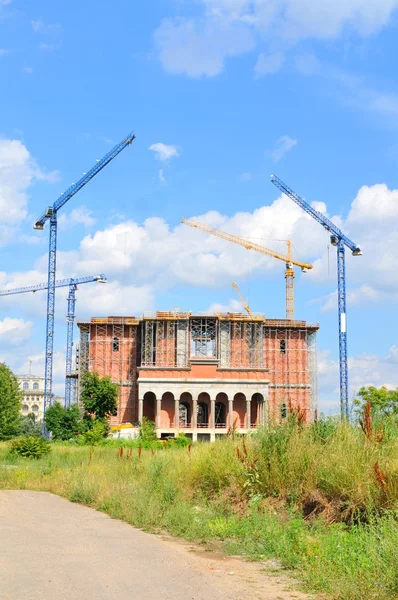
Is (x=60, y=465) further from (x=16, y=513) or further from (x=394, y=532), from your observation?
(x=394, y=532)

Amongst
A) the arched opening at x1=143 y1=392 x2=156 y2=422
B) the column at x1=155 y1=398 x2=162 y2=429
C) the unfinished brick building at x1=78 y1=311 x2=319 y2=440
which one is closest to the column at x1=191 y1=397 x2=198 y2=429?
the unfinished brick building at x1=78 y1=311 x2=319 y2=440

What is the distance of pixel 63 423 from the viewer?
62.2 metres

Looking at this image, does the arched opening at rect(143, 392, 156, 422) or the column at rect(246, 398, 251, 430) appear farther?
the arched opening at rect(143, 392, 156, 422)

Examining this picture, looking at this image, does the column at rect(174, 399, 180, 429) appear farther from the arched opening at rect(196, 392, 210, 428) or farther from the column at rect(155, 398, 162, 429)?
the arched opening at rect(196, 392, 210, 428)

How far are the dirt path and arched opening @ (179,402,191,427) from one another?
2521 inches

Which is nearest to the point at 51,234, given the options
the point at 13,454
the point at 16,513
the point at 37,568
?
the point at 13,454

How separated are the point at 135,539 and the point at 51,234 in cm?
6749

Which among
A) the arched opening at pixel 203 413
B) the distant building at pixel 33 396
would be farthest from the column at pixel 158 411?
the distant building at pixel 33 396

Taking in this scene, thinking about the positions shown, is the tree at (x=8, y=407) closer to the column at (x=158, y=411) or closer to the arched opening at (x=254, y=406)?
the column at (x=158, y=411)

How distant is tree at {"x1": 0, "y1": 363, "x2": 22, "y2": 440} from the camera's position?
54.2 metres

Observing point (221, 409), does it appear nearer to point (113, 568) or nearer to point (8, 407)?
Result: point (8, 407)

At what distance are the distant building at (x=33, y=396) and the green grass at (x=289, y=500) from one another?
522 ft

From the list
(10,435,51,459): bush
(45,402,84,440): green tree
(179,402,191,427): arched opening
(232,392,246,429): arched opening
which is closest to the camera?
(10,435,51,459): bush

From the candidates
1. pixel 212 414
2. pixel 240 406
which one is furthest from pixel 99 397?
pixel 240 406
